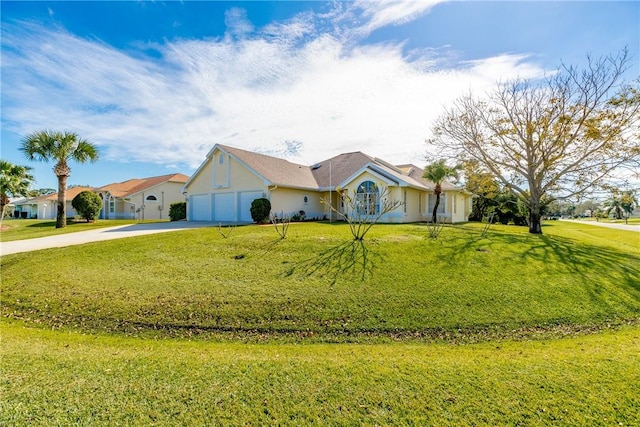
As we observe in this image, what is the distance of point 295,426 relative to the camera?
3.34m

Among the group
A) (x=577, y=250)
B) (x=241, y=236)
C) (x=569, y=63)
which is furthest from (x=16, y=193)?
(x=569, y=63)

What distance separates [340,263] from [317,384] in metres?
6.07

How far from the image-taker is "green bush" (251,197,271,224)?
21.0 meters

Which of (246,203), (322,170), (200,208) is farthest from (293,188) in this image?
(200,208)

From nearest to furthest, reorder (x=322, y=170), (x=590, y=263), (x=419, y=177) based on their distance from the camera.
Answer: (x=590, y=263), (x=419, y=177), (x=322, y=170)

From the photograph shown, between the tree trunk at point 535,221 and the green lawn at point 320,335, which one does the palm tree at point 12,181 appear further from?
the tree trunk at point 535,221

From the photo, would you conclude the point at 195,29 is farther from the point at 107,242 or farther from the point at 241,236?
the point at 107,242

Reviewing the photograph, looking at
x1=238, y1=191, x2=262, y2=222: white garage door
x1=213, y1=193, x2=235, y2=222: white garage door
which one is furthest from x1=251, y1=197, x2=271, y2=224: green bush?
x1=213, y1=193, x2=235, y2=222: white garage door

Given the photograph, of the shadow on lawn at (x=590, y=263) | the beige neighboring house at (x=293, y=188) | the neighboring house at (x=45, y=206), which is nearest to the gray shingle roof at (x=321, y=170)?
the beige neighboring house at (x=293, y=188)

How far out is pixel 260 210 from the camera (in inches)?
825

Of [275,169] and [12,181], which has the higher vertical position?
[275,169]

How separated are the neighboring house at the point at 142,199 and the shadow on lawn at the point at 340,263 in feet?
103

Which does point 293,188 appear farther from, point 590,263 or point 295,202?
point 590,263

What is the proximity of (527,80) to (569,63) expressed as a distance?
7.06 feet
